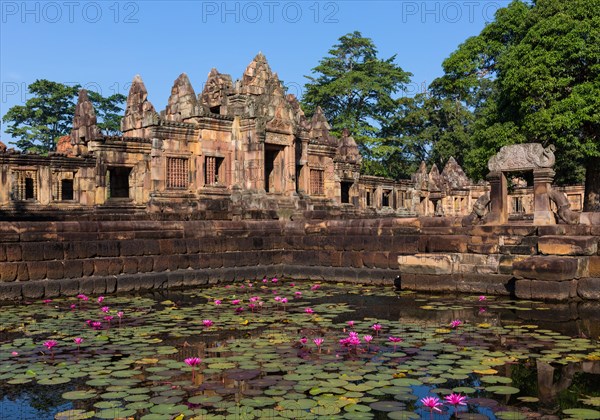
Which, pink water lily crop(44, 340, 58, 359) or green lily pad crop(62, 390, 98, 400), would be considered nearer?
green lily pad crop(62, 390, 98, 400)

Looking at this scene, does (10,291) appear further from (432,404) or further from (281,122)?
(281,122)

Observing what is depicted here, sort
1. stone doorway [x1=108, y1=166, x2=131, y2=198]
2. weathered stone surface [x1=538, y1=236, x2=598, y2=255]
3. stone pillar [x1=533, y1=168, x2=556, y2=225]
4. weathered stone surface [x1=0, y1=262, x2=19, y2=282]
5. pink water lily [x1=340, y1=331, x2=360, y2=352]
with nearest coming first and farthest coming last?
pink water lily [x1=340, y1=331, x2=360, y2=352], weathered stone surface [x1=538, y1=236, x2=598, y2=255], weathered stone surface [x1=0, y1=262, x2=19, y2=282], stone pillar [x1=533, y1=168, x2=556, y2=225], stone doorway [x1=108, y1=166, x2=131, y2=198]

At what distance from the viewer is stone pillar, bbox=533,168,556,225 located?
11852 mm

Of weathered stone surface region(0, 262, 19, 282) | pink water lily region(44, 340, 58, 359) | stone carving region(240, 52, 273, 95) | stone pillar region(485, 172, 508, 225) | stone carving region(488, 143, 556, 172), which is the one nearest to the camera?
pink water lily region(44, 340, 58, 359)

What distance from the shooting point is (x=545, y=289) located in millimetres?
9086

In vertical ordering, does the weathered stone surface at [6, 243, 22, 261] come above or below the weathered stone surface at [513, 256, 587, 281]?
above

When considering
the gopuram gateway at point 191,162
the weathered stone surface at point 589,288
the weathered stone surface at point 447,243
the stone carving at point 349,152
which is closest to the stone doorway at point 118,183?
the gopuram gateway at point 191,162

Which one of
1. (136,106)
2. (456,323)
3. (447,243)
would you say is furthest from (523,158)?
(136,106)

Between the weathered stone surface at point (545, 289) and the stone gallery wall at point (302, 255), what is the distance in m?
0.01

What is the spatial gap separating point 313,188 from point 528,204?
17.9 meters

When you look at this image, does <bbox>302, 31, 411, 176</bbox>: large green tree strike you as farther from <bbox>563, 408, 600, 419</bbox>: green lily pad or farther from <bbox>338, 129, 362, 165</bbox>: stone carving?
<bbox>563, 408, 600, 419</bbox>: green lily pad

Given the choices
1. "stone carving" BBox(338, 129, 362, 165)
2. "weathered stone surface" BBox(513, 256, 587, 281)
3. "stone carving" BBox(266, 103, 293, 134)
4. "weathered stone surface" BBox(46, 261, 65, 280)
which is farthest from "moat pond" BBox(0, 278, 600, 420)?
"stone carving" BBox(338, 129, 362, 165)

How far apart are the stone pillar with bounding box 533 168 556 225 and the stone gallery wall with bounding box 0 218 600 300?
41.5 inches

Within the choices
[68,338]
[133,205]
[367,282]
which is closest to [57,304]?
[68,338]
